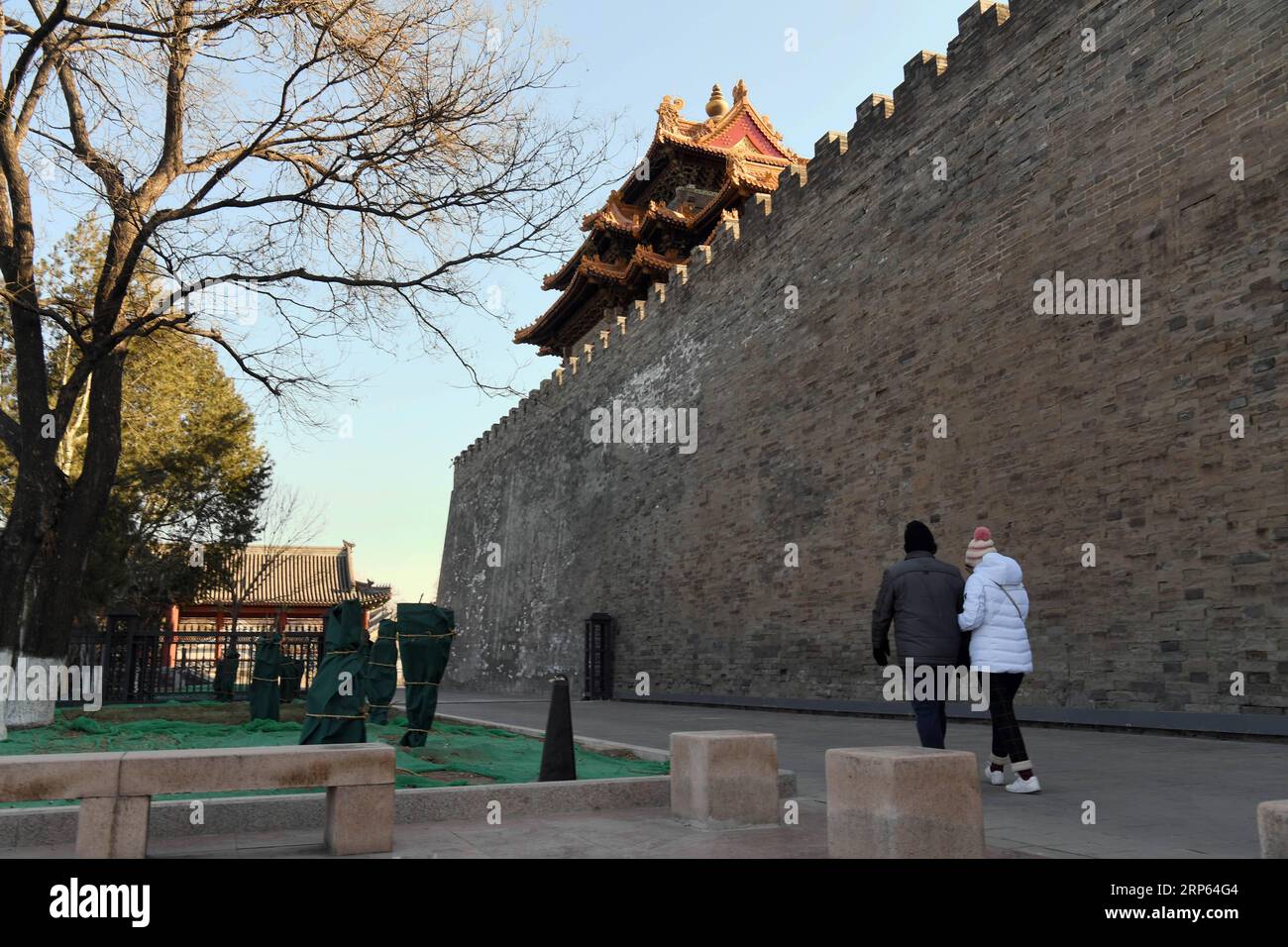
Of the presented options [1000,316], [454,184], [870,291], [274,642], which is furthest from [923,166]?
[274,642]

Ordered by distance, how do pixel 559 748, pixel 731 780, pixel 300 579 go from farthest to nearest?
pixel 300 579 → pixel 559 748 → pixel 731 780

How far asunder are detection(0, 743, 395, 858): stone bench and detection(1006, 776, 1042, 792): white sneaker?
11.3 ft

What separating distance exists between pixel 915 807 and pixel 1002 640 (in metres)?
2.31

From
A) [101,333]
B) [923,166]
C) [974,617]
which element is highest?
[923,166]

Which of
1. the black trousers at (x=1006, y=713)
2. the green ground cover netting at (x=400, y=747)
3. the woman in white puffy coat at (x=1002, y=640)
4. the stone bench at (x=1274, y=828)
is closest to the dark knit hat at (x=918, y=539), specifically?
the woman in white puffy coat at (x=1002, y=640)

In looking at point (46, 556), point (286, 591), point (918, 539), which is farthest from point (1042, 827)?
point (286, 591)

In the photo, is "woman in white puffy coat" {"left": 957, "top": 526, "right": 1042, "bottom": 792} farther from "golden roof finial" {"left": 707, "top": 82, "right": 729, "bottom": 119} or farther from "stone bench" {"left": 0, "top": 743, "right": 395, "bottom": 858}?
"golden roof finial" {"left": 707, "top": 82, "right": 729, "bottom": 119}

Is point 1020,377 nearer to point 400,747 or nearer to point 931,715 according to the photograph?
point 931,715

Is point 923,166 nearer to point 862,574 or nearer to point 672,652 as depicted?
point 862,574

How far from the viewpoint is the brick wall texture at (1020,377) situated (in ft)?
27.2

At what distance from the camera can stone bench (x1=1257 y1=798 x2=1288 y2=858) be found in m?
2.59

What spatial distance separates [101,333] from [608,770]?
7.04 metres

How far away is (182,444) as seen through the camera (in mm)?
24078

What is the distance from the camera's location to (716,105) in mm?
27984
